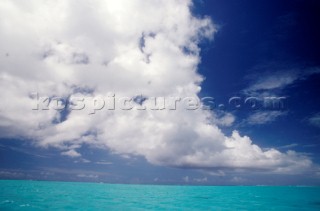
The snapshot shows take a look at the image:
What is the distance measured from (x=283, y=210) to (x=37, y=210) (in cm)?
4479

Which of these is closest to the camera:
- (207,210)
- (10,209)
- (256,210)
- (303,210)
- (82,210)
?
(10,209)

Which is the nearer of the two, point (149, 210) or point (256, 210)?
point (149, 210)

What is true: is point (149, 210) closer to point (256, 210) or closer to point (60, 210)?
point (60, 210)

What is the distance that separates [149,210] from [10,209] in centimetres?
2065

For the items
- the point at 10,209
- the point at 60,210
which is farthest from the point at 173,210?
the point at 10,209

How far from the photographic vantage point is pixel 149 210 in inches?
1479

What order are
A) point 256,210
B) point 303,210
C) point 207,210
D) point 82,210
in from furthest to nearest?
point 303,210
point 256,210
point 207,210
point 82,210

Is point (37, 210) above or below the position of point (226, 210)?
above

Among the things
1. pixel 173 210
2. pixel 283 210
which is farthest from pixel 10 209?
pixel 283 210

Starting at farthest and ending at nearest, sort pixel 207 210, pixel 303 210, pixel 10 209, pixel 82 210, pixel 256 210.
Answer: pixel 303 210, pixel 256 210, pixel 207 210, pixel 82 210, pixel 10 209

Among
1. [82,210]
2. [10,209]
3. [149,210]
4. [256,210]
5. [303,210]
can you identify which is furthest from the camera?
[303,210]

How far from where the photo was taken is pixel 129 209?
38.0 m

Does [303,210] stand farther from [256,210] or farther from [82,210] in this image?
[82,210]

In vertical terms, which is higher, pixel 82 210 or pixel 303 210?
pixel 82 210
